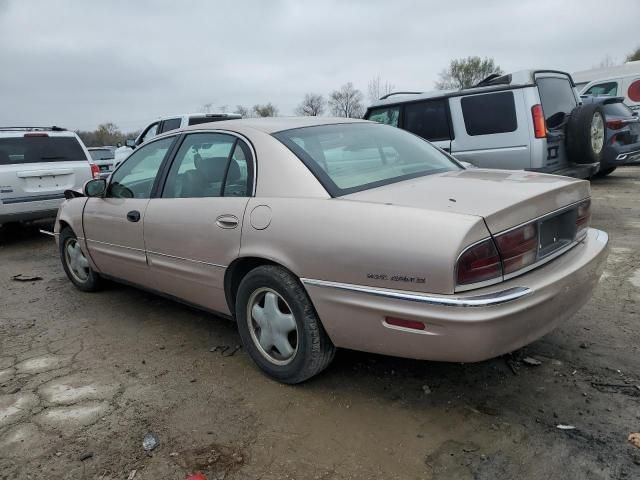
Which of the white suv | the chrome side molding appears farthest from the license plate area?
the white suv

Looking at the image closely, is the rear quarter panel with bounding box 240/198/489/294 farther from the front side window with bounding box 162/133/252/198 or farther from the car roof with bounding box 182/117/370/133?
the car roof with bounding box 182/117/370/133

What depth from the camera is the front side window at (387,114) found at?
7.72 m

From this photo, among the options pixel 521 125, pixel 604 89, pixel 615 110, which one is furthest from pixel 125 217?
pixel 604 89

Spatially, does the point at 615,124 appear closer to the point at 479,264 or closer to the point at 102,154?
the point at 479,264

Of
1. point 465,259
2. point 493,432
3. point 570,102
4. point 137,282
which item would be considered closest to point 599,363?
point 493,432

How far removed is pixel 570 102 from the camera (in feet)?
23.4

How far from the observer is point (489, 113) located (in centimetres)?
667

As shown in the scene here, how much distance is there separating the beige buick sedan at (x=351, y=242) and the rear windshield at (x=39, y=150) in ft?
14.4

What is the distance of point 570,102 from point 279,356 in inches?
245

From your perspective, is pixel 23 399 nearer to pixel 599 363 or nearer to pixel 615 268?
pixel 599 363

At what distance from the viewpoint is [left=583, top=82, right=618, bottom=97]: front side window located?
14.1 meters

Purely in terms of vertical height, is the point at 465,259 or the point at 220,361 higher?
the point at 465,259

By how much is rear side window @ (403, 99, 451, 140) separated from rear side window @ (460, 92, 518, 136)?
30 centimetres

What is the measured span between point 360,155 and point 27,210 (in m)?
5.98
